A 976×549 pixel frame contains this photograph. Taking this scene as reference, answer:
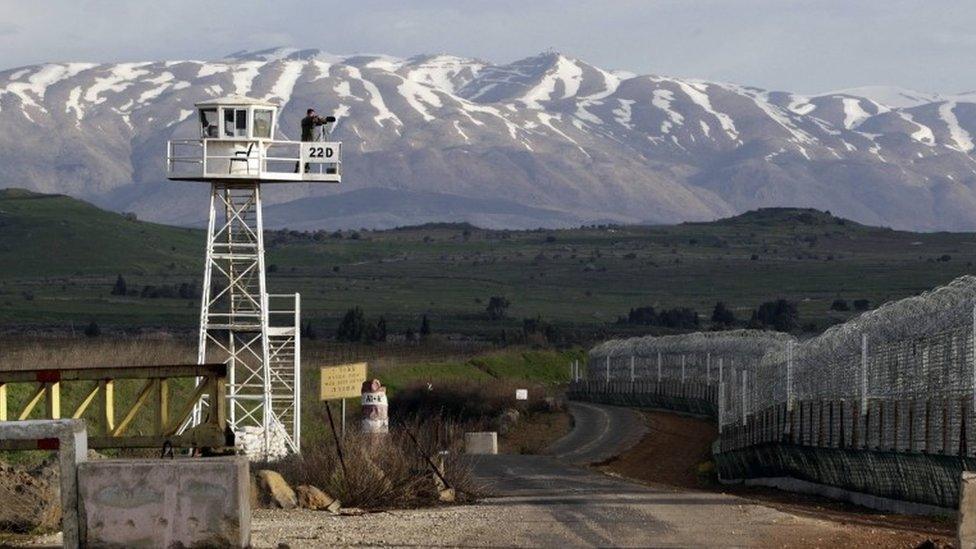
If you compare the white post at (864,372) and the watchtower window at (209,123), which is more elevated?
the watchtower window at (209,123)

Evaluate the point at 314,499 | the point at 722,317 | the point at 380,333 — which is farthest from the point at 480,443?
the point at 722,317

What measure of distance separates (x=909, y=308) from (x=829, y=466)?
4226mm

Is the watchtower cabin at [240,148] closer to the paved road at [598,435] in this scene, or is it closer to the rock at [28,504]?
the paved road at [598,435]

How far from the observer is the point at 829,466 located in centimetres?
3072

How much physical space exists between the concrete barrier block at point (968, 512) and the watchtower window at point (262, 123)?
112ft

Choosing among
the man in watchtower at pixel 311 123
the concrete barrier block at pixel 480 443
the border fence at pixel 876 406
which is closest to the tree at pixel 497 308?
the man in watchtower at pixel 311 123

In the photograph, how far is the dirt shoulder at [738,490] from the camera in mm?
19734

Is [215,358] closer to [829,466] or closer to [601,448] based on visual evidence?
[601,448]

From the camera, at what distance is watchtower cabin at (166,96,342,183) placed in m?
→ 49.0

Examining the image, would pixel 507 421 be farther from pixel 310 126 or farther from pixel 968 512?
pixel 968 512

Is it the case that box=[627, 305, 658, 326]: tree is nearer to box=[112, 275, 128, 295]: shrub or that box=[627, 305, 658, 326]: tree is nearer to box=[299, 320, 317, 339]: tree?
box=[299, 320, 317, 339]: tree

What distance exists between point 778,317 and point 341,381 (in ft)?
335

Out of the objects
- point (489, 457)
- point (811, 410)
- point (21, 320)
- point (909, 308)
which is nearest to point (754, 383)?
point (489, 457)

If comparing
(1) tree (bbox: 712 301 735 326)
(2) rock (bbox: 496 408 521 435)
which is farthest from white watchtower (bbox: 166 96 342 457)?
(1) tree (bbox: 712 301 735 326)
